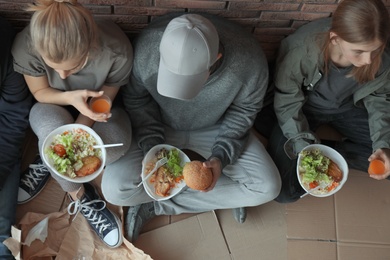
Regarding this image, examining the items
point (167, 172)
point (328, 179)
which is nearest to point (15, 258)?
point (167, 172)

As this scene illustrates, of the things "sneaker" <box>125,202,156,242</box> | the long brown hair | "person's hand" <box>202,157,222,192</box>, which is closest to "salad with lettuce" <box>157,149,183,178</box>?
"person's hand" <box>202,157,222,192</box>

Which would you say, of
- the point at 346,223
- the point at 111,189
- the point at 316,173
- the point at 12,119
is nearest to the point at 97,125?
the point at 111,189

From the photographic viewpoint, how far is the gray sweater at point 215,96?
5.18ft

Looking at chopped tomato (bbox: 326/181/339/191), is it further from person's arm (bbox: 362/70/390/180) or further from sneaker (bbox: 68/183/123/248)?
sneaker (bbox: 68/183/123/248)

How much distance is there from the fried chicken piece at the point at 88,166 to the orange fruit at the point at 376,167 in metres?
1.12

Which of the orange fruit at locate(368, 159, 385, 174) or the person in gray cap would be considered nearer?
the person in gray cap

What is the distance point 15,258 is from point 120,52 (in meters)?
0.95

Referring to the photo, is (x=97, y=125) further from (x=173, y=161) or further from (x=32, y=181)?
(x=32, y=181)

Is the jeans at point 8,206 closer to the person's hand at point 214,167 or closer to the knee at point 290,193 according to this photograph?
the person's hand at point 214,167

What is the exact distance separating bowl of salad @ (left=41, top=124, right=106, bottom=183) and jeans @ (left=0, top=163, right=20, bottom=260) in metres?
0.41

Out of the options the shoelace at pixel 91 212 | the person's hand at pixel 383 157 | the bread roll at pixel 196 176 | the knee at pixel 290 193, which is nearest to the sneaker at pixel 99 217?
the shoelace at pixel 91 212

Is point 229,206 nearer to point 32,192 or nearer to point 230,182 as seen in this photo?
point 230,182

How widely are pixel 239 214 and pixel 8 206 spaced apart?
102 cm

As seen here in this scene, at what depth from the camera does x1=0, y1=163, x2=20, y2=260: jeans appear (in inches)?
70.1
